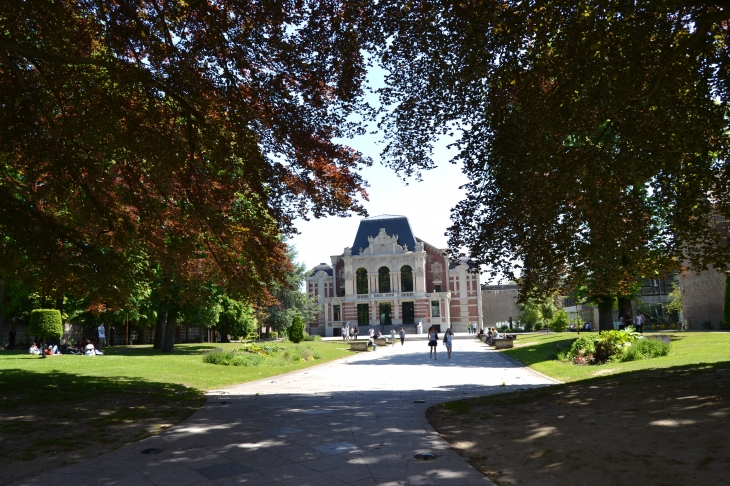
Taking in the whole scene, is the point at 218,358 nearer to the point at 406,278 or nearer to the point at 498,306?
the point at 406,278

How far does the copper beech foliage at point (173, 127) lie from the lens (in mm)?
9734

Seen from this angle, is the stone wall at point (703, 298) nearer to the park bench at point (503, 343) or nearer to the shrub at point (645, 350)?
the park bench at point (503, 343)

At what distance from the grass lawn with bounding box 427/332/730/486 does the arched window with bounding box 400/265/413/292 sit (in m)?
69.0

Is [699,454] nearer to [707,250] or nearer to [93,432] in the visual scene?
[707,250]

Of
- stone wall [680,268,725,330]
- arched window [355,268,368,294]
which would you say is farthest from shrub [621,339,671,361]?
arched window [355,268,368,294]

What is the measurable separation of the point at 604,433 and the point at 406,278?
7383 centimetres

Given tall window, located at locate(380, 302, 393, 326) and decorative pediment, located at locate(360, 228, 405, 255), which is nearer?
tall window, located at locate(380, 302, 393, 326)

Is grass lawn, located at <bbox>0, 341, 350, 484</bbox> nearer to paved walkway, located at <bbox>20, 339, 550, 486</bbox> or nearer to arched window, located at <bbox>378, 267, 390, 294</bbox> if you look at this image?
paved walkway, located at <bbox>20, 339, 550, 486</bbox>

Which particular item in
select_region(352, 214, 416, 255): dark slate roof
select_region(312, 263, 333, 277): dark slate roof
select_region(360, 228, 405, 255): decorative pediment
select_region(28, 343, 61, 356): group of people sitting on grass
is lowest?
select_region(28, 343, 61, 356): group of people sitting on grass

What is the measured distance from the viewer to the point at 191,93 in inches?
392

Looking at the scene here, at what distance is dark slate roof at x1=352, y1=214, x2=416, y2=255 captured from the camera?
82875 mm

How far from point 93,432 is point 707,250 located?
11.3 metres

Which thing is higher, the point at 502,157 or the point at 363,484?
the point at 502,157

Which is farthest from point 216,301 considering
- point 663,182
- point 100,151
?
point 663,182
